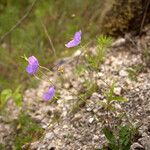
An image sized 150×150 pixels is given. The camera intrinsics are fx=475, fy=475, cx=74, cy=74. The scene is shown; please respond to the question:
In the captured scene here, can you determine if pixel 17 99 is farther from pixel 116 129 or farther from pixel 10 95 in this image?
pixel 116 129

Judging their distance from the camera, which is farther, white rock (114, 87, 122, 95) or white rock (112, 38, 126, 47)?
white rock (112, 38, 126, 47)

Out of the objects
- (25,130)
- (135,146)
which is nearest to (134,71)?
(135,146)

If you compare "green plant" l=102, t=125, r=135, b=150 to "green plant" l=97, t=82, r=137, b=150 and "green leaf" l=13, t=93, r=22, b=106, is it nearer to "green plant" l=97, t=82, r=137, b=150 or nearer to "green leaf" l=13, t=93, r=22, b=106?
"green plant" l=97, t=82, r=137, b=150

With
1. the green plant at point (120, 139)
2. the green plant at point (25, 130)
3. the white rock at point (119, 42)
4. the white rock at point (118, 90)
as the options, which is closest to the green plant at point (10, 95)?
the green plant at point (25, 130)

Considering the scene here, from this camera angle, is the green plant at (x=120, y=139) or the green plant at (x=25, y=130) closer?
the green plant at (x=120, y=139)

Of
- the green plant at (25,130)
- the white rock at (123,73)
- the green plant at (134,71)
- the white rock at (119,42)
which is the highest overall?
the white rock at (119,42)

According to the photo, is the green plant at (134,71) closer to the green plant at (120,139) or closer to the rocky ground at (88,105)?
the rocky ground at (88,105)

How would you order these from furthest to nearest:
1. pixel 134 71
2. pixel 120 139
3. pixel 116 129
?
pixel 134 71
pixel 116 129
pixel 120 139

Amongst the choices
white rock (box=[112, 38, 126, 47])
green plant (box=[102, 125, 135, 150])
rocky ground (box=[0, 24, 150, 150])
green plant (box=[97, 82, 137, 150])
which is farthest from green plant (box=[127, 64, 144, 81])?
green plant (box=[102, 125, 135, 150])

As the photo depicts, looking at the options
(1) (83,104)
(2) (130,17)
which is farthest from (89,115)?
(2) (130,17)
